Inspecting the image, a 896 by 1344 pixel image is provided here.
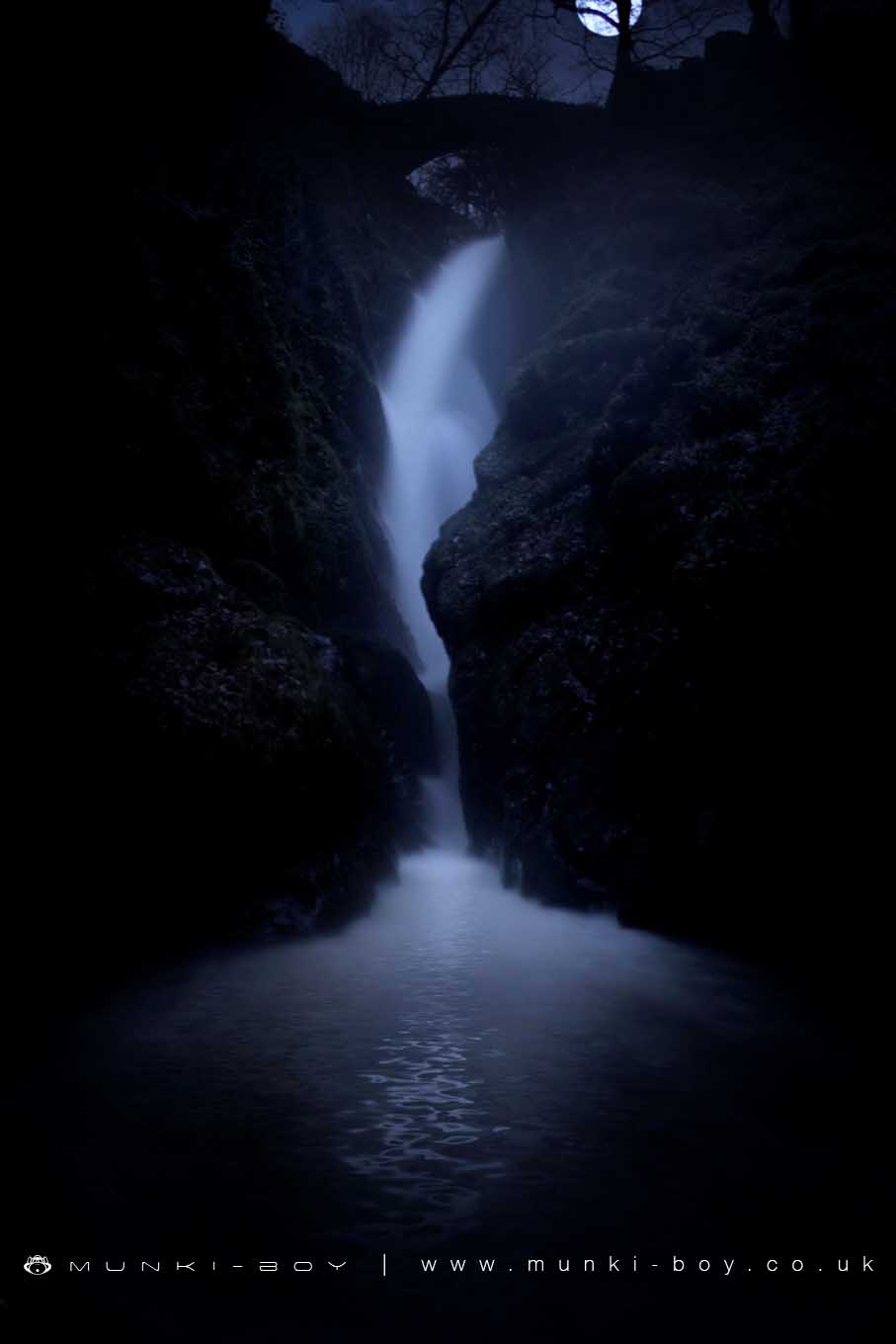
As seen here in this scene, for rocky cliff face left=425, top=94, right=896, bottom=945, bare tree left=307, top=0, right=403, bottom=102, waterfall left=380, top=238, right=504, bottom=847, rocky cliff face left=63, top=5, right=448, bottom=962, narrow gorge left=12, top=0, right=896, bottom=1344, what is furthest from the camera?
bare tree left=307, top=0, right=403, bottom=102

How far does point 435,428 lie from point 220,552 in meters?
10.1

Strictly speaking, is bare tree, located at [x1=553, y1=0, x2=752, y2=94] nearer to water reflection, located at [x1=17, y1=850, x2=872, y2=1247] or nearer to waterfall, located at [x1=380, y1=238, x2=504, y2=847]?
waterfall, located at [x1=380, y1=238, x2=504, y2=847]

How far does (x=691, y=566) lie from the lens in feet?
26.0

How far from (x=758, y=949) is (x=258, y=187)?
15.3 m

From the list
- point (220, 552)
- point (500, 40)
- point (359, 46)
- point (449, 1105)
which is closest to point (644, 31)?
point (500, 40)

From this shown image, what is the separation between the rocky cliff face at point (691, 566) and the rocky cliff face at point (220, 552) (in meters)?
1.97

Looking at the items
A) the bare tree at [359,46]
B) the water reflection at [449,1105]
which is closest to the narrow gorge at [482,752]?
the water reflection at [449,1105]

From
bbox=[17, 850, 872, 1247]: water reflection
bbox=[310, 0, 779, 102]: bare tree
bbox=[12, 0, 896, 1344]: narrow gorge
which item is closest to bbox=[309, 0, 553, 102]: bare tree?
Result: bbox=[310, 0, 779, 102]: bare tree

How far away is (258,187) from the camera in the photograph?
13641mm

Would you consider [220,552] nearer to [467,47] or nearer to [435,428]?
[435,428]

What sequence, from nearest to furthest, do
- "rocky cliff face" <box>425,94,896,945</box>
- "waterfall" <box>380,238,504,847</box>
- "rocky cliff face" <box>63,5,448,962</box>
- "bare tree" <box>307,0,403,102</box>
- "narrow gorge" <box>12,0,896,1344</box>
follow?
"narrow gorge" <box>12,0,896,1344</box> → "rocky cliff face" <box>425,94,896,945</box> → "rocky cliff face" <box>63,5,448,962</box> → "waterfall" <box>380,238,504,847</box> → "bare tree" <box>307,0,403,102</box>

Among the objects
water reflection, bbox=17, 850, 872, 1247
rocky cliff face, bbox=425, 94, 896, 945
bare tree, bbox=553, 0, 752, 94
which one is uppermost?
bare tree, bbox=553, 0, 752, 94

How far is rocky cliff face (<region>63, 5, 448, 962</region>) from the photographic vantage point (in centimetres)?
698

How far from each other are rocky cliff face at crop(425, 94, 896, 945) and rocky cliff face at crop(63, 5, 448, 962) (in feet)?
6.46
